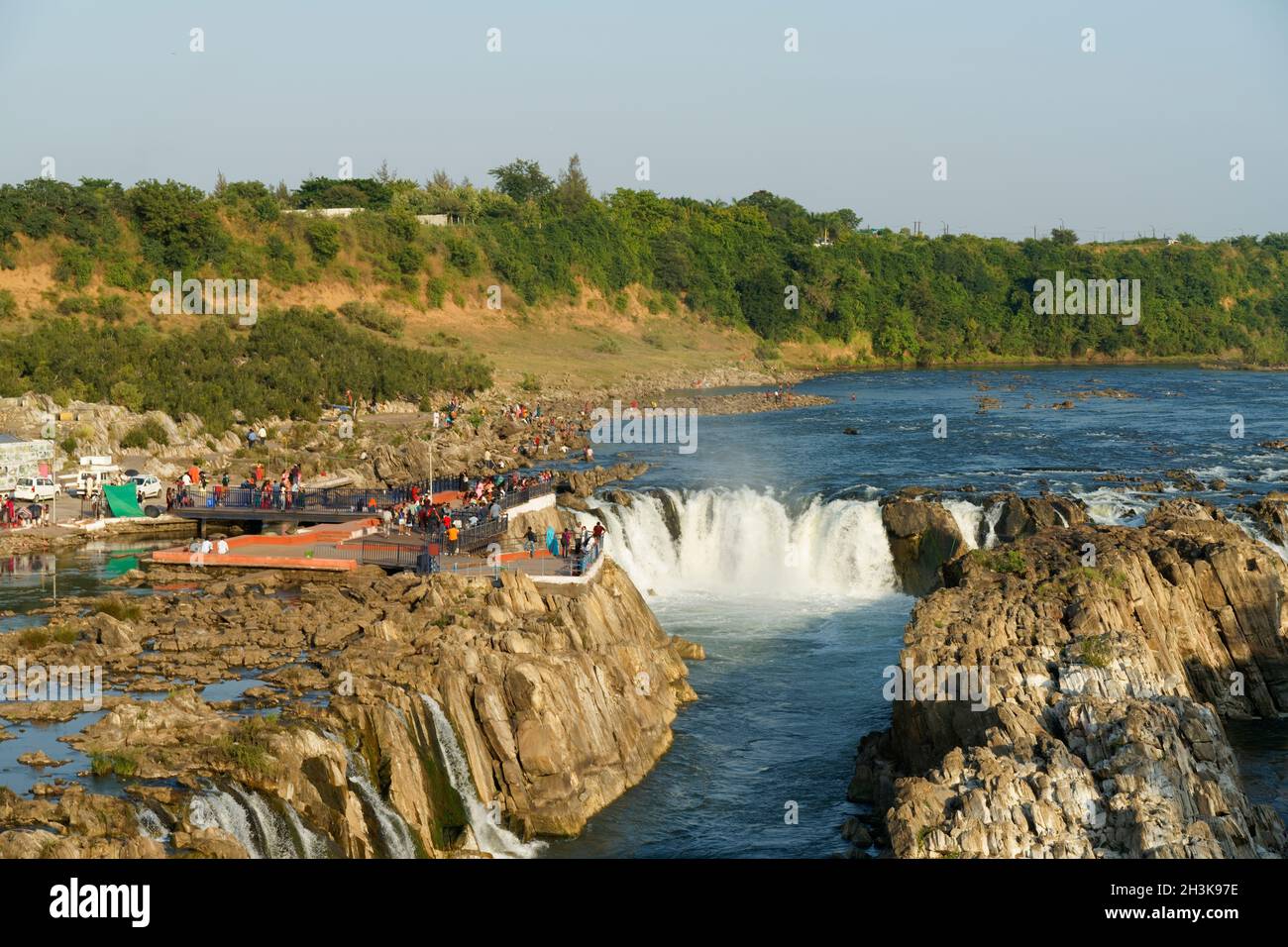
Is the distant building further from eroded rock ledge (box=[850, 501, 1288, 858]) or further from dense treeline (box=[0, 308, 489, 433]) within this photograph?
eroded rock ledge (box=[850, 501, 1288, 858])

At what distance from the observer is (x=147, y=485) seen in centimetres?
5041

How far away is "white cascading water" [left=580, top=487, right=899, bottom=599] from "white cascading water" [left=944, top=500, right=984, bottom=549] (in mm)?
2567

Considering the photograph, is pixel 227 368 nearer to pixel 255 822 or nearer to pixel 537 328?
pixel 537 328

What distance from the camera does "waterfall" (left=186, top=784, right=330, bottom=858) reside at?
66.5ft

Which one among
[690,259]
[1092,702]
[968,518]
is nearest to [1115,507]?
[968,518]

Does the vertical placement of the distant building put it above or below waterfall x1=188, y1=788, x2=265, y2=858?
above

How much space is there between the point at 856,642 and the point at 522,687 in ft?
50.3

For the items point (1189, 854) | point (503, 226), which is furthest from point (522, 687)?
point (503, 226)

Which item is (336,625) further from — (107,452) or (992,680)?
(107,452)

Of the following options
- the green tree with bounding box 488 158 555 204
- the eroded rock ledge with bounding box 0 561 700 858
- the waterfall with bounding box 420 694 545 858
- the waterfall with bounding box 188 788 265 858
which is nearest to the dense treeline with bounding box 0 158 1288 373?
the green tree with bounding box 488 158 555 204

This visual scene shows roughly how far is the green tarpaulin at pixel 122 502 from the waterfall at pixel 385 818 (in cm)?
2610

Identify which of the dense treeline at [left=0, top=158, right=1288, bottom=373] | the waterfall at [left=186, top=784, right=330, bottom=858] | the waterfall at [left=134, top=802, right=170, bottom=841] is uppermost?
the dense treeline at [left=0, top=158, right=1288, bottom=373]
